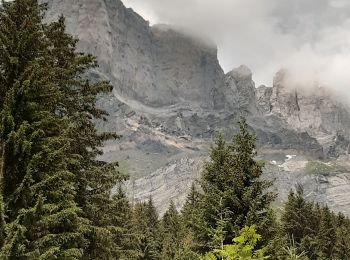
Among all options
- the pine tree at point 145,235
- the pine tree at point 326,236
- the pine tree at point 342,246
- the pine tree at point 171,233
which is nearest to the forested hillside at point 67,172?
the pine tree at point 145,235

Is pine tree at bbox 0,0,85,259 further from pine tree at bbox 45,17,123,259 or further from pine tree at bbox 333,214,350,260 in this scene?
pine tree at bbox 333,214,350,260

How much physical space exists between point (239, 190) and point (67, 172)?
11285 mm

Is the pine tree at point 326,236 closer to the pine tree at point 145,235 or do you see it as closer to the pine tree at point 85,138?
the pine tree at point 145,235

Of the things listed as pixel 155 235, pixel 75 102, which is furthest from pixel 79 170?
pixel 155 235

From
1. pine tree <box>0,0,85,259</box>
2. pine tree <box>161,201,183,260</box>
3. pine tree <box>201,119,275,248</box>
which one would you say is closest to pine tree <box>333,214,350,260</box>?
pine tree <box>161,201,183,260</box>

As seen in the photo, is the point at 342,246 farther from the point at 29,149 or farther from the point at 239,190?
the point at 29,149

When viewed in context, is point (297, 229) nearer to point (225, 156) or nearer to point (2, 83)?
point (225, 156)

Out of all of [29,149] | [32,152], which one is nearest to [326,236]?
[32,152]

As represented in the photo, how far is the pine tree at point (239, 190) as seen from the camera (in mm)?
21797

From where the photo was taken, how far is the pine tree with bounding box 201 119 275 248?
21.8m

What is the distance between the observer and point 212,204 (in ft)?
74.9

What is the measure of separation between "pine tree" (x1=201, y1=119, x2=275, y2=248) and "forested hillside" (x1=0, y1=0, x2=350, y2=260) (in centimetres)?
5

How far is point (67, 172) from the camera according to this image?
A: 13.5 meters

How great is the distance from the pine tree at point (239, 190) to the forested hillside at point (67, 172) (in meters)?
0.05
